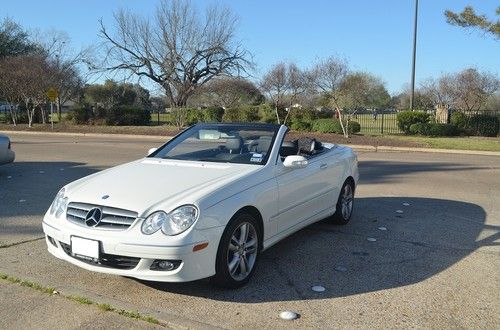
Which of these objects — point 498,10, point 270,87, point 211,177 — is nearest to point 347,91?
point 270,87

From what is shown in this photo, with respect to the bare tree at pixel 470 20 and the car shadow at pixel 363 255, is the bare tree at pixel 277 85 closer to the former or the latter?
the bare tree at pixel 470 20

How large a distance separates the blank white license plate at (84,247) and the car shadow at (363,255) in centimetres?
65

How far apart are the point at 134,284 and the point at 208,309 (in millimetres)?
855

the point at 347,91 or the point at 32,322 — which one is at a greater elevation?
the point at 347,91

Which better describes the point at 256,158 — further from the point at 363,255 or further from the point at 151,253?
the point at 151,253

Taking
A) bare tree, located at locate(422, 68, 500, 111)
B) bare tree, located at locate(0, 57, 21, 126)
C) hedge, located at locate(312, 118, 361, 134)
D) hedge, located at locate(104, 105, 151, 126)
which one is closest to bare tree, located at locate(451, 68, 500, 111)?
bare tree, located at locate(422, 68, 500, 111)

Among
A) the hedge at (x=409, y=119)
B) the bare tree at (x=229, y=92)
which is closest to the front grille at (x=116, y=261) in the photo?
the hedge at (x=409, y=119)

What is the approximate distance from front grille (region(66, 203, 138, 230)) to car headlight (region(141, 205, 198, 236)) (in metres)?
0.14

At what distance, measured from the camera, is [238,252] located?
4422mm

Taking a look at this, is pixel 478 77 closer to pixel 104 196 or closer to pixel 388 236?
pixel 388 236

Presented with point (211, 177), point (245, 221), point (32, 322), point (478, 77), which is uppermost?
point (478, 77)

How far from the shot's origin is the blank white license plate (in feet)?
13.2

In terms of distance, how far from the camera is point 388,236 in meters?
6.21

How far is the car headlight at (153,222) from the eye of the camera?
3941 mm
